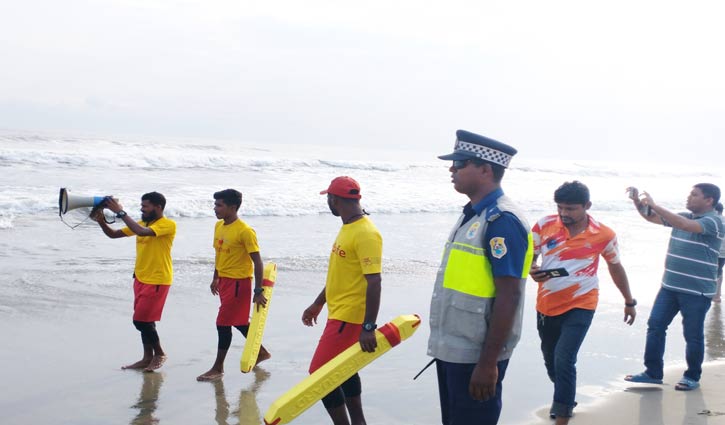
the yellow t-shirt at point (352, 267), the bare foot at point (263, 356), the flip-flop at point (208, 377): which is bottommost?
the flip-flop at point (208, 377)

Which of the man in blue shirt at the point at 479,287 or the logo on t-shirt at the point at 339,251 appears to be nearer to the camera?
the man in blue shirt at the point at 479,287

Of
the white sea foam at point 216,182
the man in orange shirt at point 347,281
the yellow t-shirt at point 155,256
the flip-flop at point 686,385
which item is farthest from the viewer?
the white sea foam at point 216,182

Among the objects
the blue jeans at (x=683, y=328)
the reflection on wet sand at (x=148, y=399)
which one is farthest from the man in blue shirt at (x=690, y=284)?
the reflection on wet sand at (x=148, y=399)

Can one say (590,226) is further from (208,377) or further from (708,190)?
(208,377)

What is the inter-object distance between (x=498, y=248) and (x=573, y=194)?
1.99 m

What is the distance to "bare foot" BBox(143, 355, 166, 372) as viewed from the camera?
6652 millimetres

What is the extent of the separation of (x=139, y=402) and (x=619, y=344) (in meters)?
5.00

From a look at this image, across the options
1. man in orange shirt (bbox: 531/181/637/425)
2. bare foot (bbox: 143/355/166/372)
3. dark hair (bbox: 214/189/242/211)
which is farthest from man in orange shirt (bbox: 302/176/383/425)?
bare foot (bbox: 143/355/166/372)

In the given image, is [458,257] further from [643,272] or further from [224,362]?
[643,272]

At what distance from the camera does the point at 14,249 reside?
1239 centimetres

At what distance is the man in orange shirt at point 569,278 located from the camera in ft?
16.7

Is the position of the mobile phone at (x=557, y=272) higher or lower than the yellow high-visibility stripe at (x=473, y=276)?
lower

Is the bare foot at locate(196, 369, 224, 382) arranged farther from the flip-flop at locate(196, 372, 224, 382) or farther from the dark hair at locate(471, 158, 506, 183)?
the dark hair at locate(471, 158, 506, 183)

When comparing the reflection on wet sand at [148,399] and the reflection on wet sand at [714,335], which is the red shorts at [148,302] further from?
the reflection on wet sand at [714,335]
